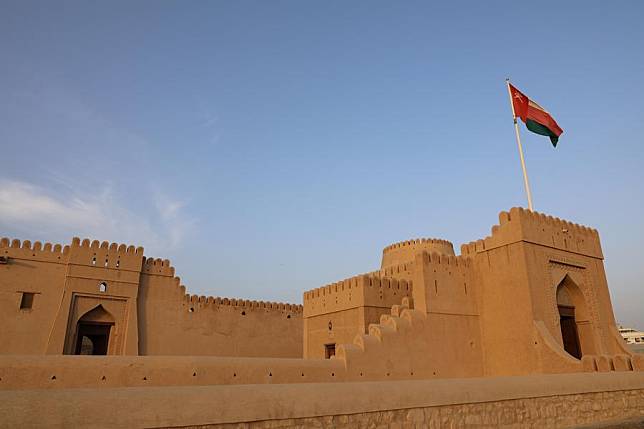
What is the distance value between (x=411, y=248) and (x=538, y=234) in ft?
25.3

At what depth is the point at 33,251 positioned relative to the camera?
58.0 ft

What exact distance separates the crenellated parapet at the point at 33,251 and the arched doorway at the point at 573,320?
61.7 feet

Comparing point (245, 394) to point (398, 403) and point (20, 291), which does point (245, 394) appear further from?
point (20, 291)

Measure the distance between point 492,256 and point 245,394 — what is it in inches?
399

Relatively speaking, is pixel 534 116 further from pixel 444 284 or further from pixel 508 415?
pixel 508 415

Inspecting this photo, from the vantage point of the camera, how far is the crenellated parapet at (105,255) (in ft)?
59.7

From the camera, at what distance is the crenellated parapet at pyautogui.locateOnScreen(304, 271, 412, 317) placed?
14.6 m

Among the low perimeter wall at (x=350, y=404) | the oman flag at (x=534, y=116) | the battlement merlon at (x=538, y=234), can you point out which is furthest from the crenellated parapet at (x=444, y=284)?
the oman flag at (x=534, y=116)

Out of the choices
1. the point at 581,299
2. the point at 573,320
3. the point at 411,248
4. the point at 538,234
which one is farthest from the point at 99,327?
the point at 581,299

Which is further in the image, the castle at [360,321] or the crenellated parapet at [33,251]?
the crenellated parapet at [33,251]

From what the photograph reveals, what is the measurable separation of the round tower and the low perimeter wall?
33.9 ft

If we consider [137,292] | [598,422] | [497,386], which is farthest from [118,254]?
[598,422]

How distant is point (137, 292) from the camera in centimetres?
1917

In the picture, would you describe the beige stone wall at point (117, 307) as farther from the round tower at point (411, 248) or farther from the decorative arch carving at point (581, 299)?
the decorative arch carving at point (581, 299)
